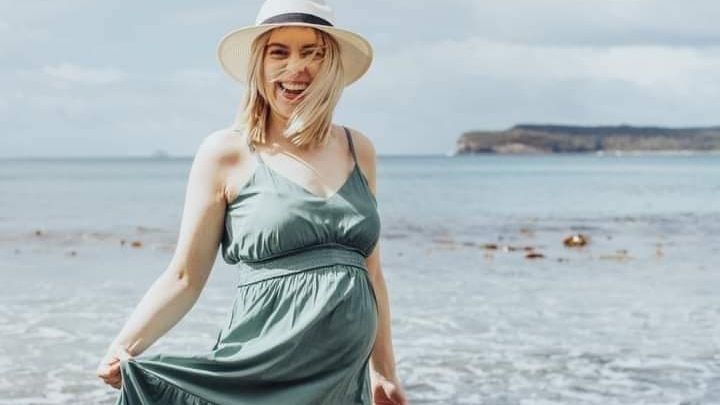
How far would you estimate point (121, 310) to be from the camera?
1262 cm

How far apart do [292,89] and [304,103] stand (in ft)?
0.20

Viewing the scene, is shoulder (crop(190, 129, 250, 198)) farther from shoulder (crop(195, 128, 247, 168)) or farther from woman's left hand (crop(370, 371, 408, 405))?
woman's left hand (crop(370, 371, 408, 405))

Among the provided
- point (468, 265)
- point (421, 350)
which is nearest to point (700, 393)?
point (421, 350)

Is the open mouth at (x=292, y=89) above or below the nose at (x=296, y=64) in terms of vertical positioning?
below

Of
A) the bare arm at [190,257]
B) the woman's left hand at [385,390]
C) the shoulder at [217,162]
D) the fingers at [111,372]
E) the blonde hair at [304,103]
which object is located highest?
the blonde hair at [304,103]

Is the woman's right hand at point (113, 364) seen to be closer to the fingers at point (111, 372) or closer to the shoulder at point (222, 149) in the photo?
the fingers at point (111, 372)

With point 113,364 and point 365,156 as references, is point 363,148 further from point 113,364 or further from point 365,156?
point 113,364

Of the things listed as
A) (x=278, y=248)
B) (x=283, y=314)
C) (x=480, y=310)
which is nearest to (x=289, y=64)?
(x=278, y=248)

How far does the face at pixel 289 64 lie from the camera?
2.98 metres

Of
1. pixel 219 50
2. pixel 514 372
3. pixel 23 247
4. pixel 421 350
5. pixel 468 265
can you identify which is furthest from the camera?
pixel 23 247

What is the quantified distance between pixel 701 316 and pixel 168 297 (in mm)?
10278

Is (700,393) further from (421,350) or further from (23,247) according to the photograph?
(23,247)

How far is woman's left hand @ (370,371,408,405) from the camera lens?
3307 mm

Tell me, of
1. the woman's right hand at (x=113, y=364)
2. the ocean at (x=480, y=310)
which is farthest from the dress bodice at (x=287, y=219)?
the ocean at (x=480, y=310)
